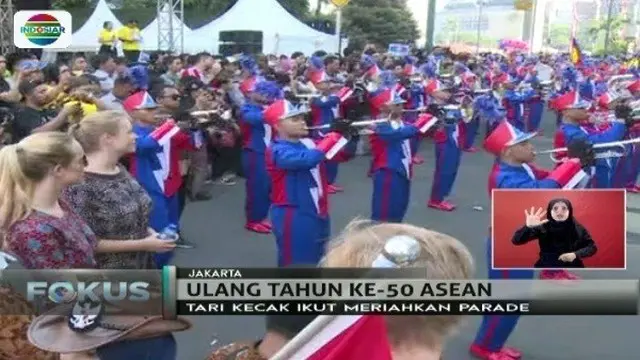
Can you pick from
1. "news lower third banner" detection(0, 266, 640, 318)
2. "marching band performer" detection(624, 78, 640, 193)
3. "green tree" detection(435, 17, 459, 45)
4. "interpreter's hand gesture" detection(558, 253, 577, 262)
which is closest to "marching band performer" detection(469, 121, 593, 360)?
"interpreter's hand gesture" detection(558, 253, 577, 262)

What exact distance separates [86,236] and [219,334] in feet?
5.23

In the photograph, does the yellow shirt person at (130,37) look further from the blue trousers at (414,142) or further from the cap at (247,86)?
the blue trousers at (414,142)

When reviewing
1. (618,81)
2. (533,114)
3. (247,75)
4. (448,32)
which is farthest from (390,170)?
(448,32)

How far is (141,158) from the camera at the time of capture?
4.22m

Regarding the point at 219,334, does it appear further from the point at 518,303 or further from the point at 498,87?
the point at 498,87

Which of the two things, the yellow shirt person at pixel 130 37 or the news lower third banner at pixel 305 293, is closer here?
the news lower third banner at pixel 305 293

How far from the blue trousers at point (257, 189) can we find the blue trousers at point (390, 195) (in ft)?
2.93

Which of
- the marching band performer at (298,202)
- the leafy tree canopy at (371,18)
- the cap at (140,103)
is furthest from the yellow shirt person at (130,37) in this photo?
the leafy tree canopy at (371,18)

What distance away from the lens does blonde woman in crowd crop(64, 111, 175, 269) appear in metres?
2.34

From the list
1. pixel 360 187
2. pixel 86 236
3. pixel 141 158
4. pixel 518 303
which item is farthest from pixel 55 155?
pixel 360 187

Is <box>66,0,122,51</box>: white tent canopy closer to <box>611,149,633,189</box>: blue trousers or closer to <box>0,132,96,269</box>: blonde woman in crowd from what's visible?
<box>611,149,633,189</box>: blue trousers

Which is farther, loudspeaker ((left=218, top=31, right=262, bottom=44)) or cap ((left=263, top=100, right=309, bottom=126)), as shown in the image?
loudspeaker ((left=218, top=31, right=262, bottom=44))

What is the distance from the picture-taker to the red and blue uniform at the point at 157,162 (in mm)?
4152

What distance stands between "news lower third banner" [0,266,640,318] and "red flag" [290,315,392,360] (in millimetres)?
84
